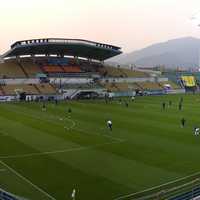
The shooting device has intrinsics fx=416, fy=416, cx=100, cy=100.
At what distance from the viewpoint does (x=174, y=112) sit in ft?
196

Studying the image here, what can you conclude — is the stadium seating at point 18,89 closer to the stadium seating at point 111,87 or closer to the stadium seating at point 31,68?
the stadium seating at point 31,68

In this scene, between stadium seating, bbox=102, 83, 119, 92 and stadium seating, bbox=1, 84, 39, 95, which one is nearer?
stadium seating, bbox=1, 84, 39, 95

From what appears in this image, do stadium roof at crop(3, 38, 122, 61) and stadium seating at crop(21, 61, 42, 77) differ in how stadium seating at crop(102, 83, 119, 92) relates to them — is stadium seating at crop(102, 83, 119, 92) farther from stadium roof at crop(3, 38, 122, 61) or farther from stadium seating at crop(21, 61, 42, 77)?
stadium seating at crop(21, 61, 42, 77)

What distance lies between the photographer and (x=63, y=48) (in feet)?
343

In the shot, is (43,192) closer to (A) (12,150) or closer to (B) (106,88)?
(A) (12,150)

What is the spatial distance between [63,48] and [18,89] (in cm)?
1909

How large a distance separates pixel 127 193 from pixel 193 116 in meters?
35.2

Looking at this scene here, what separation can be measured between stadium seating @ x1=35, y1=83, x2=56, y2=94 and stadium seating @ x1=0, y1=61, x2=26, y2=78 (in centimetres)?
514

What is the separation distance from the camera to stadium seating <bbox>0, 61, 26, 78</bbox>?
9705cm

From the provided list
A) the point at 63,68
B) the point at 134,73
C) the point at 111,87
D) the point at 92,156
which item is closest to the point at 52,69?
the point at 63,68

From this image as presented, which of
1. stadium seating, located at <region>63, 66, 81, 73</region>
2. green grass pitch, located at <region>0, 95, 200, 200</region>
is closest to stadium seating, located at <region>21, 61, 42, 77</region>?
stadium seating, located at <region>63, 66, 81, 73</region>

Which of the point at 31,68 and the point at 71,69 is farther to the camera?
the point at 71,69

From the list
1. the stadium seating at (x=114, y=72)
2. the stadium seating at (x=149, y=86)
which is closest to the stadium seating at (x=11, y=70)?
the stadium seating at (x=114, y=72)

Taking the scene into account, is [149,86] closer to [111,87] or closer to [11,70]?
[111,87]
